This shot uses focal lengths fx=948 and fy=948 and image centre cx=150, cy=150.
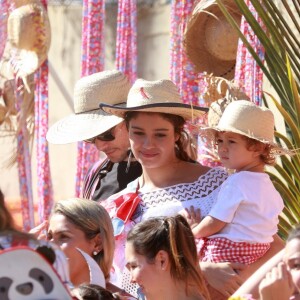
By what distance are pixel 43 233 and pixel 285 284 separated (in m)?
1.24

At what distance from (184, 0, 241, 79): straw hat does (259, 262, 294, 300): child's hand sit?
2970 millimetres

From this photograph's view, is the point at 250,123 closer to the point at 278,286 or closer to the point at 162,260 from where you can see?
the point at 162,260

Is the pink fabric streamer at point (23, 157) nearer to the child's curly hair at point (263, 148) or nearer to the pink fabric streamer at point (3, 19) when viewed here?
the pink fabric streamer at point (3, 19)

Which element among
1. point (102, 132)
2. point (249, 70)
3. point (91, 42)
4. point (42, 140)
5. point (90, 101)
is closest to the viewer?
point (102, 132)

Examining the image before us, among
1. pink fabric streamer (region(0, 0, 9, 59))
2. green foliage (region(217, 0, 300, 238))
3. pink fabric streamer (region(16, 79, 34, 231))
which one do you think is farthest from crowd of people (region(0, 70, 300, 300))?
pink fabric streamer (region(16, 79, 34, 231))

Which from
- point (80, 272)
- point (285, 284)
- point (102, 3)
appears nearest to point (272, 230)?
point (80, 272)

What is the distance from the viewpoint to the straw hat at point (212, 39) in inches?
206

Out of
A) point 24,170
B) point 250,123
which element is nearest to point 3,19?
point 24,170

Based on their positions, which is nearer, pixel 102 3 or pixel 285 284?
pixel 285 284

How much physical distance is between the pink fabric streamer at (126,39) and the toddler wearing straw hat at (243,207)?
365 centimetres

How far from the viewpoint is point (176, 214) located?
3.11m

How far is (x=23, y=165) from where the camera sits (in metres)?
6.95

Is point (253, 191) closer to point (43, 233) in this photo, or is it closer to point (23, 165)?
point (43, 233)

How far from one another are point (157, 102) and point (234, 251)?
61 cm
